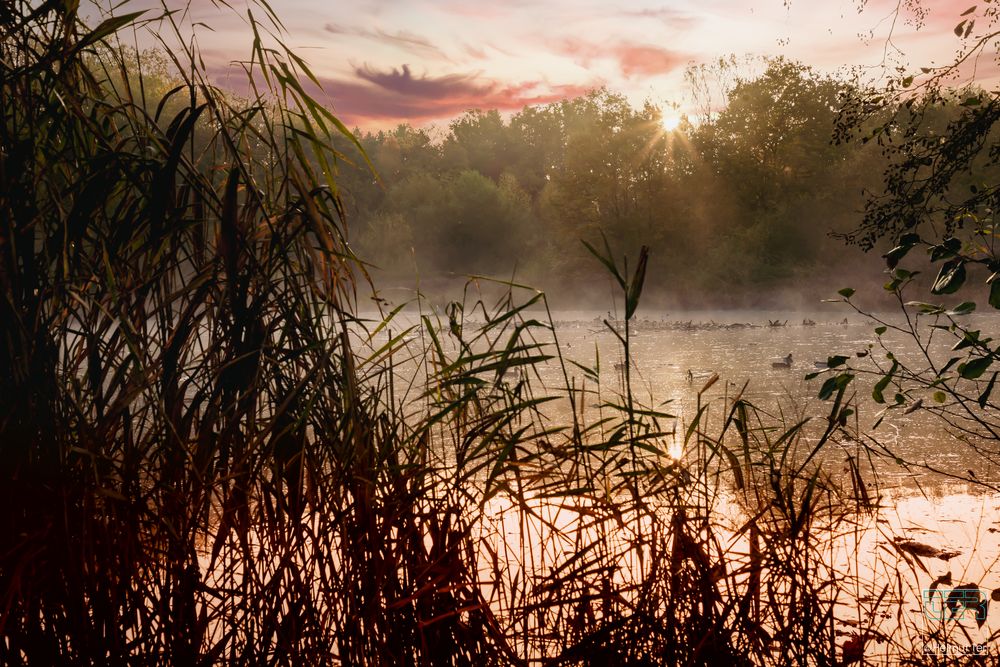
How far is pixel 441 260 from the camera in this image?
2845cm

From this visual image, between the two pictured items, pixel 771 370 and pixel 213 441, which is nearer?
pixel 213 441

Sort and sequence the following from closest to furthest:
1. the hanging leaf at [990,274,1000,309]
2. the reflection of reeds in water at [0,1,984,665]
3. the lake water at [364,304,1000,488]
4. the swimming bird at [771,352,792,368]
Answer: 1. the reflection of reeds in water at [0,1,984,665]
2. the hanging leaf at [990,274,1000,309]
3. the lake water at [364,304,1000,488]
4. the swimming bird at [771,352,792,368]

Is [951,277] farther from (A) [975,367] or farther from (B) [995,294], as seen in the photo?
(A) [975,367]

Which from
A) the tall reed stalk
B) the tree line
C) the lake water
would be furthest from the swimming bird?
the tree line

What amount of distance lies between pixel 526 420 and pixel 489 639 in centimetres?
324

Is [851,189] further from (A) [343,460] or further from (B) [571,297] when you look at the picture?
(A) [343,460]

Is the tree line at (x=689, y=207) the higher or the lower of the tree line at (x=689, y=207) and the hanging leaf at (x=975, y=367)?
the higher

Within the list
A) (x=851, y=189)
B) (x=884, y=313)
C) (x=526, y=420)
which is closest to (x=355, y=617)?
(x=526, y=420)

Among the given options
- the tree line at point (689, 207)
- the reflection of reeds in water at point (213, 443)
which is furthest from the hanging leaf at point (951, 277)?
the tree line at point (689, 207)

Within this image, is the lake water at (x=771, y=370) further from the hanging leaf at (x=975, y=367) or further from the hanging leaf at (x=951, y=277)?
the hanging leaf at (x=951, y=277)

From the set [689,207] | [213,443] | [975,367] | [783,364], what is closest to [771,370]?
[783,364]

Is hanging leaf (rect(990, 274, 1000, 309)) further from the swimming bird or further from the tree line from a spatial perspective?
the tree line

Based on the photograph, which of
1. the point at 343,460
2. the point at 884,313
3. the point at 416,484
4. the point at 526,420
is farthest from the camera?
the point at 884,313

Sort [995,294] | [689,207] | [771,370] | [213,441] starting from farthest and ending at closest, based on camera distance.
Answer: [689,207] → [771,370] → [995,294] → [213,441]
